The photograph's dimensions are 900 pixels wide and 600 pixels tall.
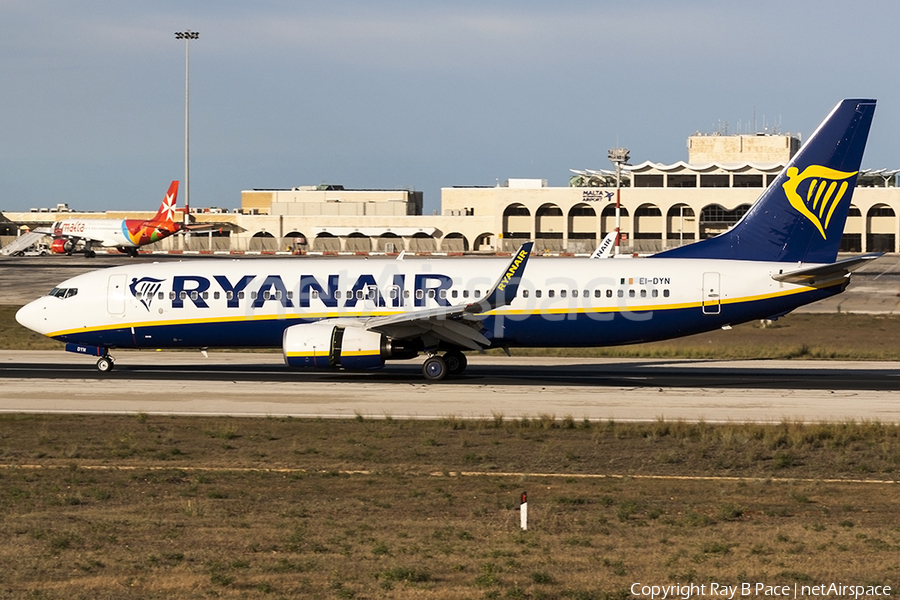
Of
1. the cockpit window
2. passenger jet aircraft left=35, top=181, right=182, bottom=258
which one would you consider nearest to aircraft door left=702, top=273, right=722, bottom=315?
the cockpit window

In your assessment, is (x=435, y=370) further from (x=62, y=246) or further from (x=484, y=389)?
(x=62, y=246)

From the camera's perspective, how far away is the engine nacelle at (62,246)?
122794 mm

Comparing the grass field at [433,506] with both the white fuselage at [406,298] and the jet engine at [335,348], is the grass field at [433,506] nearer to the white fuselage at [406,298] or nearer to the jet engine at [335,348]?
the jet engine at [335,348]

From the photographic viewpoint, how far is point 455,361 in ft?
119

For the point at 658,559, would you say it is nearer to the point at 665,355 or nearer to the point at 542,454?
the point at 542,454

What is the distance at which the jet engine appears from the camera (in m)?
33.7

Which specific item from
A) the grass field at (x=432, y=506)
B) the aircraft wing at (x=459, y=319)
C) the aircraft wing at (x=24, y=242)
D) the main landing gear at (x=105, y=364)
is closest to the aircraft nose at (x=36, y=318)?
the main landing gear at (x=105, y=364)

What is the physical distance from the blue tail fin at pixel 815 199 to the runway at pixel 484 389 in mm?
4368

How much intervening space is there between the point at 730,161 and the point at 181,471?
511 ft

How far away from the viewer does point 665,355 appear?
44750mm

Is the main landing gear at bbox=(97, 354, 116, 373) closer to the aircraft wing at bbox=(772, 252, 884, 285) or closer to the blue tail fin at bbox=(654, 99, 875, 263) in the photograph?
the blue tail fin at bbox=(654, 99, 875, 263)

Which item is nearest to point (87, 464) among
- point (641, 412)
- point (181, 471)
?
point (181, 471)

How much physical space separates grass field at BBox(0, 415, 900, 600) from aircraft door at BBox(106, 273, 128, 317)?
32.4 feet

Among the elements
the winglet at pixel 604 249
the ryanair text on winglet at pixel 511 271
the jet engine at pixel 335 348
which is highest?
the winglet at pixel 604 249
